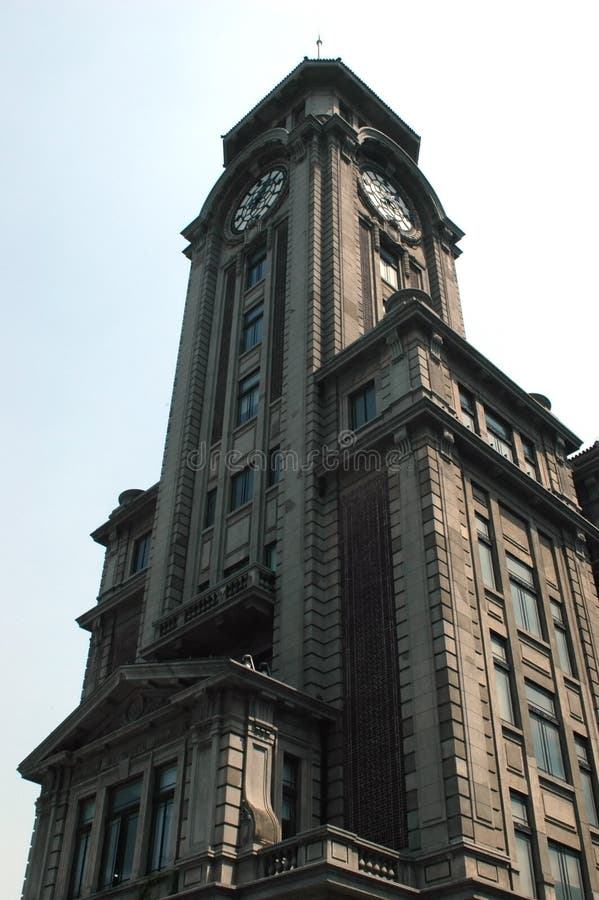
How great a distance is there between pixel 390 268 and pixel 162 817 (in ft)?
104

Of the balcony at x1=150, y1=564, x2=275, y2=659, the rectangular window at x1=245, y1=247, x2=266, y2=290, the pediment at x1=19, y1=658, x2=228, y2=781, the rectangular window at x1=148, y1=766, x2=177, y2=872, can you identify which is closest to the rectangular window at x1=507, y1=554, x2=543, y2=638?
the balcony at x1=150, y1=564, x2=275, y2=659

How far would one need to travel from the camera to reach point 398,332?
38.2 m

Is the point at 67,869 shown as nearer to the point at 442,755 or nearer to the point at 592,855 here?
the point at 442,755

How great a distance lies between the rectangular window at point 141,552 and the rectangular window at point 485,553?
70.1ft

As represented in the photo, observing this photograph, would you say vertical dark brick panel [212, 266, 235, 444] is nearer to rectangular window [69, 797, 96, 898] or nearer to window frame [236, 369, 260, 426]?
window frame [236, 369, 260, 426]

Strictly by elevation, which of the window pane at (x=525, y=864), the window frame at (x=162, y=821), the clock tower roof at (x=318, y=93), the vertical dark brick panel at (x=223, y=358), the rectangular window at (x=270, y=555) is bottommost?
the window pane at (x=525, y=864)

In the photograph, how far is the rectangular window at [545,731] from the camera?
31.5 meters

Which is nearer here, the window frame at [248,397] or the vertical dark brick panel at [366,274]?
the window frame at [248,397]

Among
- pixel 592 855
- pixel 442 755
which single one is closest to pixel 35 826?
pixel 442 755

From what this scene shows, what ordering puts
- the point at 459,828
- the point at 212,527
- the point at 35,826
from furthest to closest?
the point at 212,527 → the point at 35,826 → the point at 459,828

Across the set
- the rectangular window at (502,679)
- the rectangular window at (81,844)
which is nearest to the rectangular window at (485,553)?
the rectangular window at (502,679)

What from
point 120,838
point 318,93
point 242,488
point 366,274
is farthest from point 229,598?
point 318,93

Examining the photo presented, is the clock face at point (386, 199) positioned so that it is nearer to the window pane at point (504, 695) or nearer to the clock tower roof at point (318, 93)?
the clock tower roof at point (318, 93)

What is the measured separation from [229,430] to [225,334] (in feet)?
24.7
